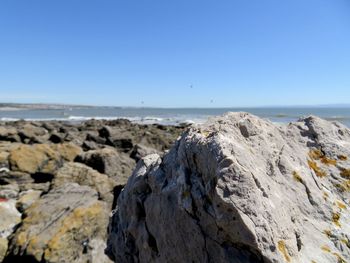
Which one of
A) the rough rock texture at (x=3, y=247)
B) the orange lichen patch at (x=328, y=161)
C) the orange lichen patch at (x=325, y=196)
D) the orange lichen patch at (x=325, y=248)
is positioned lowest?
the rough rock texture at (x=3, y=247)

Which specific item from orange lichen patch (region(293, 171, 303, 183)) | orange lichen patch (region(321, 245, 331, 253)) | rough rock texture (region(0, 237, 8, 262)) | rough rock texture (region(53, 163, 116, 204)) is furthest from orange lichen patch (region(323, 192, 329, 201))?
rough rock texture (region(53, 163, 116, 204))

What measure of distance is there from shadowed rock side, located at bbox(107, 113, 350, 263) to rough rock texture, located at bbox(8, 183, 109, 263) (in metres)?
2.16

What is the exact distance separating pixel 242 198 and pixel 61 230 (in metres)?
4.83

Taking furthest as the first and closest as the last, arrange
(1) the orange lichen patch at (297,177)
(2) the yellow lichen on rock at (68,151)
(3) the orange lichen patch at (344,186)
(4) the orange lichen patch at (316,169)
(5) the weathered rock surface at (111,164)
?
1. (2) the yellow lichen on rock at (68,151)
2. (5) the weathered rock surface at (111,164)
3. (4) the orange lichen patch at (316,169)
4. (3) the orange lichen patch at (344,186)
5. (1) the orange lichen patch at (297,177)

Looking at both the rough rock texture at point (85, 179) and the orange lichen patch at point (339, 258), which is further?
the rough rock texture at point (85, 179)

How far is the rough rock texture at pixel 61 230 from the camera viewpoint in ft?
21.5

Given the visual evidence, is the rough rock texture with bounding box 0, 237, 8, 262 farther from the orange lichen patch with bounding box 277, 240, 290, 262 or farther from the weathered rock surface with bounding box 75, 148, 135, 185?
the orange lichen patch with bounding box 277, 240, 290, 262

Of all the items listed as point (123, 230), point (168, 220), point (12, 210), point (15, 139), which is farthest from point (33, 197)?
point (15, 139)

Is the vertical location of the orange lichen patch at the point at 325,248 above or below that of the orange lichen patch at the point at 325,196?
below

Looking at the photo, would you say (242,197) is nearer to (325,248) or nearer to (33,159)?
(325,248)

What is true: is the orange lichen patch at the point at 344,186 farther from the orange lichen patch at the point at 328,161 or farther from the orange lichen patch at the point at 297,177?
the orange lichen patch at the point at 297,177

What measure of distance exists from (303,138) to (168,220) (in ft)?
6.89

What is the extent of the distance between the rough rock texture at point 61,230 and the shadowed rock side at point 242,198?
216 centimetres

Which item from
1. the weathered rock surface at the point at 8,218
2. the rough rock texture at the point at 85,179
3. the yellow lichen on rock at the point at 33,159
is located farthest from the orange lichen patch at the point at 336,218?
the yellow lichen on rock at the point at 33,159
